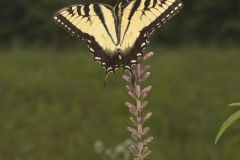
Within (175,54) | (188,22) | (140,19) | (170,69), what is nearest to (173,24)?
(188,22)

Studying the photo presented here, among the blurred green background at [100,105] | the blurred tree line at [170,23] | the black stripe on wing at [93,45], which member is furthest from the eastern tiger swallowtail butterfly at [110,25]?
the blurred tree line at [170,23]

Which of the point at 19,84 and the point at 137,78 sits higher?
the point at 137,78

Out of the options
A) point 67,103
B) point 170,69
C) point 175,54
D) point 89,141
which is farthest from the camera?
point 175,54

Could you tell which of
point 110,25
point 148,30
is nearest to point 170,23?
point 110,25

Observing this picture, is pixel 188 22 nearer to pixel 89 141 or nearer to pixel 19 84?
pixel 19 84

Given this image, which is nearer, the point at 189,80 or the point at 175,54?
the point at 189,80

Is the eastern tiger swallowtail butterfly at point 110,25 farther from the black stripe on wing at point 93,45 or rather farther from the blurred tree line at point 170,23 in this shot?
the blurred tree line at point 170,23

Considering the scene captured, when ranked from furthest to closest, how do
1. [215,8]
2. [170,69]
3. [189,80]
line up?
[215,8] → [170,69] → [189,80]
